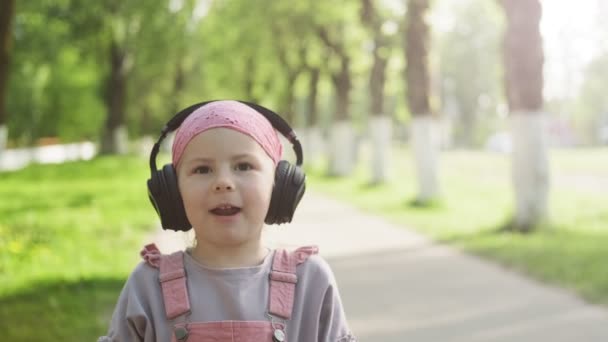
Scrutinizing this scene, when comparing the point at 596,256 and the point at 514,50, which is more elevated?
the point at 514,50

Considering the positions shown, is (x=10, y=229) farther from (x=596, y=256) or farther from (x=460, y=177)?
(x=460, y=177)

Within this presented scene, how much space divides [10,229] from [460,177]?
68.9 feet

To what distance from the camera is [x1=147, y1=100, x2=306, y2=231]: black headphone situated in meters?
2.51

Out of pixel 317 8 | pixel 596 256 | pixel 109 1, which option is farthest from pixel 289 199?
pixel 109 1

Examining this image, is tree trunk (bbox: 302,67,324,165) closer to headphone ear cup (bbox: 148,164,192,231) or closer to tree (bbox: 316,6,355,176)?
tree (bbox: 316,6,355,176)

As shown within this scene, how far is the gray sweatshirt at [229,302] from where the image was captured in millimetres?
2406

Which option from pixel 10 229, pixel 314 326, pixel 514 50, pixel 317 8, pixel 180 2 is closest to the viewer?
pixel 314 326

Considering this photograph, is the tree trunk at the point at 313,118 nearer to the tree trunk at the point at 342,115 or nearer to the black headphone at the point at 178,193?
the tree trunk at the point at 342,115

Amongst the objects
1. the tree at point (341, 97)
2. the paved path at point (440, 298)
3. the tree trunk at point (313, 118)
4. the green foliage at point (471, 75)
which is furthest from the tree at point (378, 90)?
the green foliage at point (471, 75)

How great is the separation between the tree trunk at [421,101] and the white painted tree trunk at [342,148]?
10685mm

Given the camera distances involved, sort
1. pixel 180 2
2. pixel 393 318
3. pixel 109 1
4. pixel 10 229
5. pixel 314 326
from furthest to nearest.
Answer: pixel 180 2, pixel 109 1, pixel 10 229, pixel 393 318, pixel 314 326

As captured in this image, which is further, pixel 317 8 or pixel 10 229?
pixel 317 8

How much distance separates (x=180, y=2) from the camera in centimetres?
3744

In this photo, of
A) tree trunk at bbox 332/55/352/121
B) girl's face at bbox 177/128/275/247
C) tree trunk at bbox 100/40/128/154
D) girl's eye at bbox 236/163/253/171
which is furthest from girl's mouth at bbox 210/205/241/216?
tree trunk at bbox 100/40/128/154
